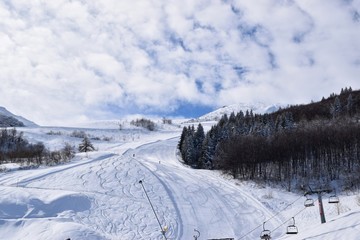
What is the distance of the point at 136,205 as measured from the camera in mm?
35938

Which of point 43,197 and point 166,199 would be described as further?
point 166,199

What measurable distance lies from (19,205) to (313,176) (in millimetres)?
45451

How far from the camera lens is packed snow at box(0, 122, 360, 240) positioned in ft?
96.9

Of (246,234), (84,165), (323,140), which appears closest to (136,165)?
(84,165)

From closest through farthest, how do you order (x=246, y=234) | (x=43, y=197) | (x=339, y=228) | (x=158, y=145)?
1. (x=339, y=228)
2. (x=246, y=234)
3. (x=43, y=197)
4. (x=158, y=145)

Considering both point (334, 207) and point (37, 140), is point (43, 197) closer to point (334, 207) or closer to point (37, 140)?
point (334, 207)

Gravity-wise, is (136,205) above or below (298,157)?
below

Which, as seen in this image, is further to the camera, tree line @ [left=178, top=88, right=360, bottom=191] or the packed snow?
tree line @ [left=178, top=88, right=360, bottom=191]

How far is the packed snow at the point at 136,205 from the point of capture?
2953 cm

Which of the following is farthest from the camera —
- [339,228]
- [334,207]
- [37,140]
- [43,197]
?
[37,140]

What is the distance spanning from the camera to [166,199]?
1532 inches

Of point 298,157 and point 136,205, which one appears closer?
point 136,205

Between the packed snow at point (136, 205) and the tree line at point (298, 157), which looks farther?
the tree line at point (298, 157)

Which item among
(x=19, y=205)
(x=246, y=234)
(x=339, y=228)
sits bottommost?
(x=246, y=234)
